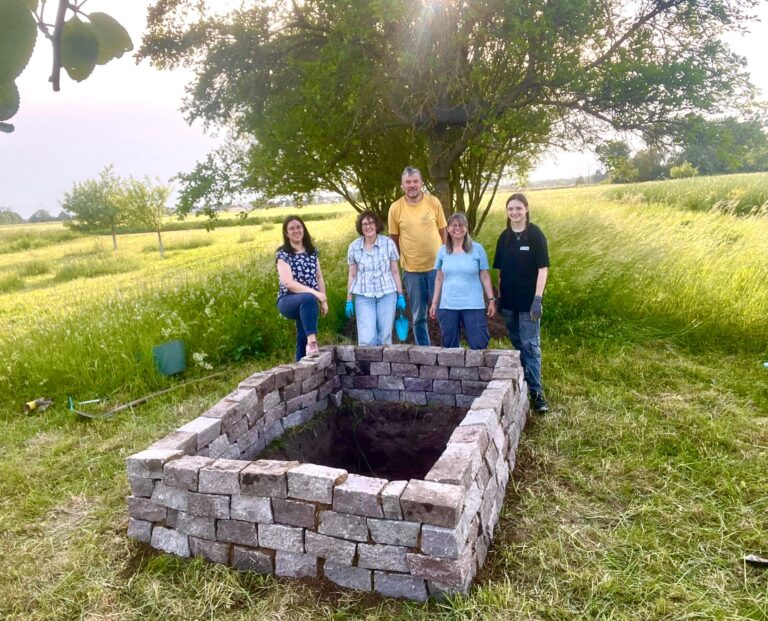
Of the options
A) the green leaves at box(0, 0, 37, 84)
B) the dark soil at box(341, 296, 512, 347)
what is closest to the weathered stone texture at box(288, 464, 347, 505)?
the green leaves at box(0, 0, 37, 84)

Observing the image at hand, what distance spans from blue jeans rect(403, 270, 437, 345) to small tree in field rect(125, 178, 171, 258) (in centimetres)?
2675

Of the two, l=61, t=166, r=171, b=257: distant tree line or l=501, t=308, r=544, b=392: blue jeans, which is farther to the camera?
l=61, t=166, r=171, b=257: distant tree line

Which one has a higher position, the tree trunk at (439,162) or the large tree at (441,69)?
the large tree at (441,69)

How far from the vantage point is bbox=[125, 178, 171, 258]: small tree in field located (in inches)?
1150

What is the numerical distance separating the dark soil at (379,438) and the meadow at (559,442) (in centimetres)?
103

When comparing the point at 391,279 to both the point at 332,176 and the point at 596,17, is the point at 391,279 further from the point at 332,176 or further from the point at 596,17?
the point at 332,176

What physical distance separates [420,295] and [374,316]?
643 mm

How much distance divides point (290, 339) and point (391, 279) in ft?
8.45

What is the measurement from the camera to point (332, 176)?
1045cm

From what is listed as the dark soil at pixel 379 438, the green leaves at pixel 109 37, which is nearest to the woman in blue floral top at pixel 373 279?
the dark soil at pixel 379 438

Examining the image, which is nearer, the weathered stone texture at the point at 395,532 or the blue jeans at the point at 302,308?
the weathered stone texture at the point at 395,532

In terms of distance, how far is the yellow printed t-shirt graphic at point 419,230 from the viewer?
18.4 ft

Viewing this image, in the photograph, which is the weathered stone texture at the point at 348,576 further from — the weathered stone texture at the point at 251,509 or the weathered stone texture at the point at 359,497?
the weathered stone texture at the point at 251,509

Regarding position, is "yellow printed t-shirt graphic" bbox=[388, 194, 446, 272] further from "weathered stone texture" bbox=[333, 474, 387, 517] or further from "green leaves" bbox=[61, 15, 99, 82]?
"green leaves" bbox=[61, 15, 99, 82]
